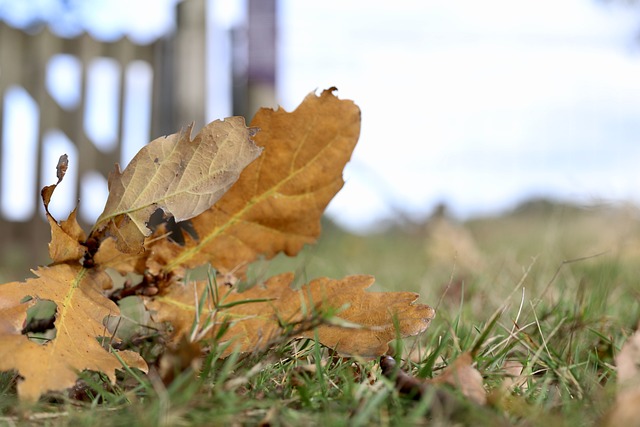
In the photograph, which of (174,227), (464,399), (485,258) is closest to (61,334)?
(464,399)

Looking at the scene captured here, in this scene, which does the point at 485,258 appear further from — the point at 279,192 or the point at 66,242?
the point at 66,242

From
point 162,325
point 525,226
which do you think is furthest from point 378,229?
point 162,325

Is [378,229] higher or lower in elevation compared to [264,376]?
lower

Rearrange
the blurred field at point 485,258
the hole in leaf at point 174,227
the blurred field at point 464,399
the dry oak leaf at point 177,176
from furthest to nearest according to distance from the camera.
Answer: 1. the blurred field at point 485,258
2. the hole in leaf at point 174,227
3. the dry oak leaf at point 177,176
4. the blurred field at point 464,399

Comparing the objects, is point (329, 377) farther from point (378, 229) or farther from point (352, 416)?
point (378, 229)

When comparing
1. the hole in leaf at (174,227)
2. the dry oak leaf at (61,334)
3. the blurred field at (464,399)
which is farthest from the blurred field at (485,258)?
the dry oak leaf at (61,334)

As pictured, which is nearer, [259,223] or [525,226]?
[259,223]

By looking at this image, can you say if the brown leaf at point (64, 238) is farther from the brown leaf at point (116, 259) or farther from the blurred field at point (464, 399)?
the blurred field at point (464, 399)
